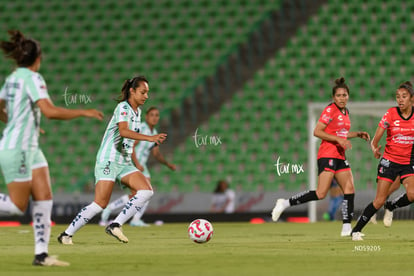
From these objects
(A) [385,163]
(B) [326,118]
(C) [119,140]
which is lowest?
(A) [385,163]

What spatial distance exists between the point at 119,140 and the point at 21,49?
3303 millimetres

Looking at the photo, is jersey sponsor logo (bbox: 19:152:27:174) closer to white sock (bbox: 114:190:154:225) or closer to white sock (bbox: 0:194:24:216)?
white sock (bbox: 0:194:24:216)

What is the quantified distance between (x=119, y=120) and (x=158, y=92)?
11.5 metres

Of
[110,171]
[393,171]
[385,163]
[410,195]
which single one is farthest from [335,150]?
[110,171]

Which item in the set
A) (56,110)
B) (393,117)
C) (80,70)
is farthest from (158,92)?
(56,110)

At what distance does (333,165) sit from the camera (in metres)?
11.2

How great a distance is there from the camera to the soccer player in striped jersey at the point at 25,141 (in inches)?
264

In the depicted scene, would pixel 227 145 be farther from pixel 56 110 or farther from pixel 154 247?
pixel 56 110

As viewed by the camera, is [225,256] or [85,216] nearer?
[225,256]

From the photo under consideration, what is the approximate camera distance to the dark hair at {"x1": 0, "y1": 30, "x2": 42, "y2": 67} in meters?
6.81

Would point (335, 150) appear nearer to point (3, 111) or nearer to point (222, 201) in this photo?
point (3, 111)

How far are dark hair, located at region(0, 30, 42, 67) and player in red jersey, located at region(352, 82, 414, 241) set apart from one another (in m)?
4.97

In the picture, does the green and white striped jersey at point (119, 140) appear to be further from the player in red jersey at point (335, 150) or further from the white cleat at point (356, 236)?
the white cleat at point (356, 236)

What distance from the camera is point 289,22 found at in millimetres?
22281
